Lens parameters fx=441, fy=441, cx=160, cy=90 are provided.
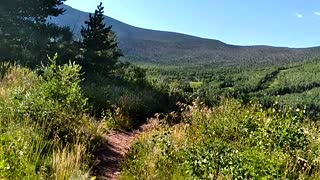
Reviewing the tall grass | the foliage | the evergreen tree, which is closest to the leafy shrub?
the tall grass

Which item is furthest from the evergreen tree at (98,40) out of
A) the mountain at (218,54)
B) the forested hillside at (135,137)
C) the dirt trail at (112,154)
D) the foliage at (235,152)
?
the mountain at (218,54)

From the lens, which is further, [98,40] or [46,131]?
[98,40]

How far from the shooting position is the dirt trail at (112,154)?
20.5 ft

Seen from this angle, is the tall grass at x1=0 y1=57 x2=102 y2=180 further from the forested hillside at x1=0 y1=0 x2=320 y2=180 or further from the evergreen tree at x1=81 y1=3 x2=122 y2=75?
the evergreen tree at x1=81 y1=3 x2=122 y2=75

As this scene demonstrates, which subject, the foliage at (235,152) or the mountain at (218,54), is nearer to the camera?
the foliage at (235,152)

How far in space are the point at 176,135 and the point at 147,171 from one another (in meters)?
2.15

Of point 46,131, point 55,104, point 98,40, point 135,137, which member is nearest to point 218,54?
point 98,40

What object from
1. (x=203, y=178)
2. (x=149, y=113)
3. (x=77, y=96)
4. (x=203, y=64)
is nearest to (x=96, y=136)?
(x=77, y=96)

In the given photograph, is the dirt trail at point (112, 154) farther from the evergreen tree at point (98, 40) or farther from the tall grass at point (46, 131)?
Result: the evergreen tree at point (98, 40)

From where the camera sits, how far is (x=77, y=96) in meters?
7.90

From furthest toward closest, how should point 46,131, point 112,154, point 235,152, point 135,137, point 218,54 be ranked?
point 218,54
point 135,137
point 112,154
point 46,131
point 235,152

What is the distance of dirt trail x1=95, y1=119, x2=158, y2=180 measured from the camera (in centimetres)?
626

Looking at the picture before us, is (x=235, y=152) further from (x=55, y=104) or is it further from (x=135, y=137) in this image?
(x=135, y=137)

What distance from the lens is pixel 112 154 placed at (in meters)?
7.62
